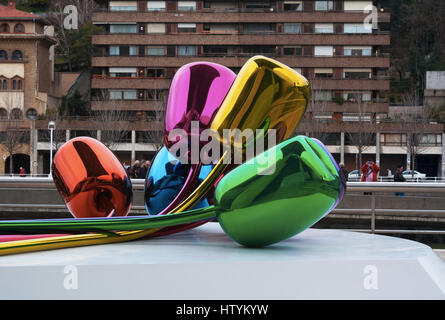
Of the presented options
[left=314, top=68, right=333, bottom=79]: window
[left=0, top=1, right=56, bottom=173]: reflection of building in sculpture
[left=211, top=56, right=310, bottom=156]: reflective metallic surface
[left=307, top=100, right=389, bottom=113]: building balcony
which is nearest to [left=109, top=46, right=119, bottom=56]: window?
[left=0, top=1, right=56, bottom=173]: reflection of building in sculpture

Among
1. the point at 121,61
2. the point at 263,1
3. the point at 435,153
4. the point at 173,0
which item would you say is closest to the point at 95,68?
the point at 121,61

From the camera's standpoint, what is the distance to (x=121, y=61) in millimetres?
64625

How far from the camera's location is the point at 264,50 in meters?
65.6

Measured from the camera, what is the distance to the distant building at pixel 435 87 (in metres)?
77.3

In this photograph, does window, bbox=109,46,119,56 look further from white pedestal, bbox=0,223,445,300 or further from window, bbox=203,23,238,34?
white pedestal, bbox=0,223,445,300

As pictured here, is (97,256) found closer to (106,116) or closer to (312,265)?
(312,265)

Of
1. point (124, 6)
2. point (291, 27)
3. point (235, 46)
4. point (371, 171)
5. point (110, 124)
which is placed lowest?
point (110, 124)

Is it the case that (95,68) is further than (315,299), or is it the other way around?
(95,68)

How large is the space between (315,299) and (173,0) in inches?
2536

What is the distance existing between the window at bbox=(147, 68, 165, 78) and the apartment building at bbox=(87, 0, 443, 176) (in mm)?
89

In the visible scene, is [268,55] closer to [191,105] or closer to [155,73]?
[155,73]

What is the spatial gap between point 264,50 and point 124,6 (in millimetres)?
13475

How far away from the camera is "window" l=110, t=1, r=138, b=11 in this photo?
6662 centimetres

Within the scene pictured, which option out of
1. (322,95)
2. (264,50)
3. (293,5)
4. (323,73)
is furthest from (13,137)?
(293,5)
